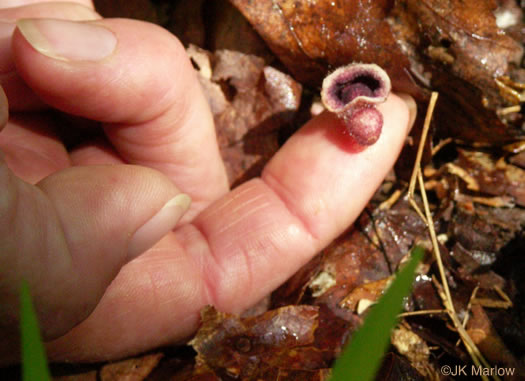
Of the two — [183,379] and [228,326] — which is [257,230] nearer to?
[228,326]

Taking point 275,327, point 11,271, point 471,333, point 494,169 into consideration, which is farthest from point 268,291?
point 494,169

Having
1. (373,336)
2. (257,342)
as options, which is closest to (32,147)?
→ (257,342)

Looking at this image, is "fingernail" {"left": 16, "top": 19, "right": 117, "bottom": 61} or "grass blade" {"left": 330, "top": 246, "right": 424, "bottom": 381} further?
"fingernail" {"left": 16, "top": 19, "right": 117, "bottom": 61}

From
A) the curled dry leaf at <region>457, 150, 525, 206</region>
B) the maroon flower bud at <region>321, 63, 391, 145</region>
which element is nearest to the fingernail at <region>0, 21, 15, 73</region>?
the maroon flower bud at <region>321, 63, 391, 145</region>

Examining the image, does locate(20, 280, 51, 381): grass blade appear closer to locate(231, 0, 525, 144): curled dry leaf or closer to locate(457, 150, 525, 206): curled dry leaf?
locate(231, 0, 525, 144): curled dry leaf

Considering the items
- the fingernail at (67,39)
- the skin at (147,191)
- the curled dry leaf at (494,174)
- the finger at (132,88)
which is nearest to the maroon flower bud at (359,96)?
the skin at (147,191)

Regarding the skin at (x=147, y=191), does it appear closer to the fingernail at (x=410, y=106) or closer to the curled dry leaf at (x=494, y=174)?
the fingernail at (x=410, y=106)
